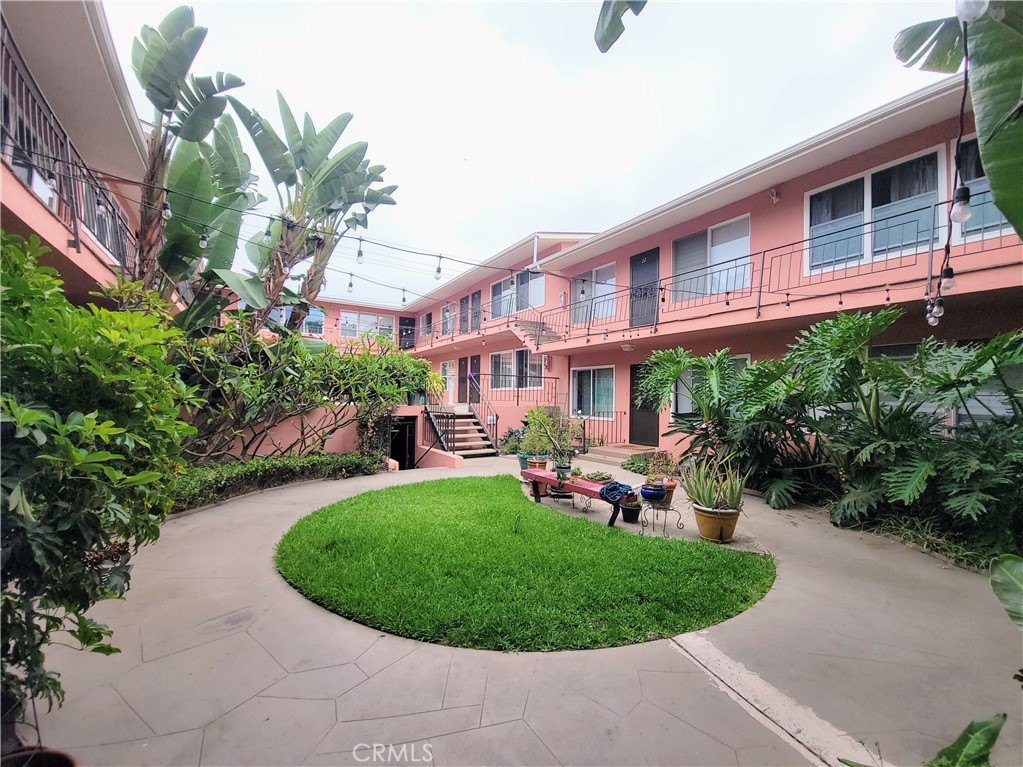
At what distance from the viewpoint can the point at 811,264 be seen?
8.44 meters

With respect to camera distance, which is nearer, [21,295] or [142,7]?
[21,295]

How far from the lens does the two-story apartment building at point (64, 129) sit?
414 cm

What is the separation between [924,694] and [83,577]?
14.5ft

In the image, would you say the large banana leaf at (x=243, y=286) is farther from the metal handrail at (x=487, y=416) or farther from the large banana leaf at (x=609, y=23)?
the large banana leaf at (x=609, y=23)

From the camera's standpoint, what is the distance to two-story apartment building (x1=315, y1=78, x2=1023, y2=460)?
6555 mm

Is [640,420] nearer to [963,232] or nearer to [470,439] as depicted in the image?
[470,439]

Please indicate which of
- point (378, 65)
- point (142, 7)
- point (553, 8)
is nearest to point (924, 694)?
point (553, 8)

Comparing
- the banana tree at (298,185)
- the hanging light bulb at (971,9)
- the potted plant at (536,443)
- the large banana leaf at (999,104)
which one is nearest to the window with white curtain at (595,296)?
the potted plant at (536,443)

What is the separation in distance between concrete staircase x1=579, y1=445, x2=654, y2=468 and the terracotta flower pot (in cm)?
504

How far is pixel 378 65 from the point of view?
215 inches

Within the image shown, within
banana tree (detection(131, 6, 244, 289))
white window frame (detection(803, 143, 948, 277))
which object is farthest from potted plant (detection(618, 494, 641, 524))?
banana tree (detection(131, 6, 244, 289))

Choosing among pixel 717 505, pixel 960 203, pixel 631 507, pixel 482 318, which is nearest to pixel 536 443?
pixel 631 507

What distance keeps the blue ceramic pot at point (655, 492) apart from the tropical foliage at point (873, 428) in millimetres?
1987

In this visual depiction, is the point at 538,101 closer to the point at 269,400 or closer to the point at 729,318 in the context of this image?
the point at 729,318
